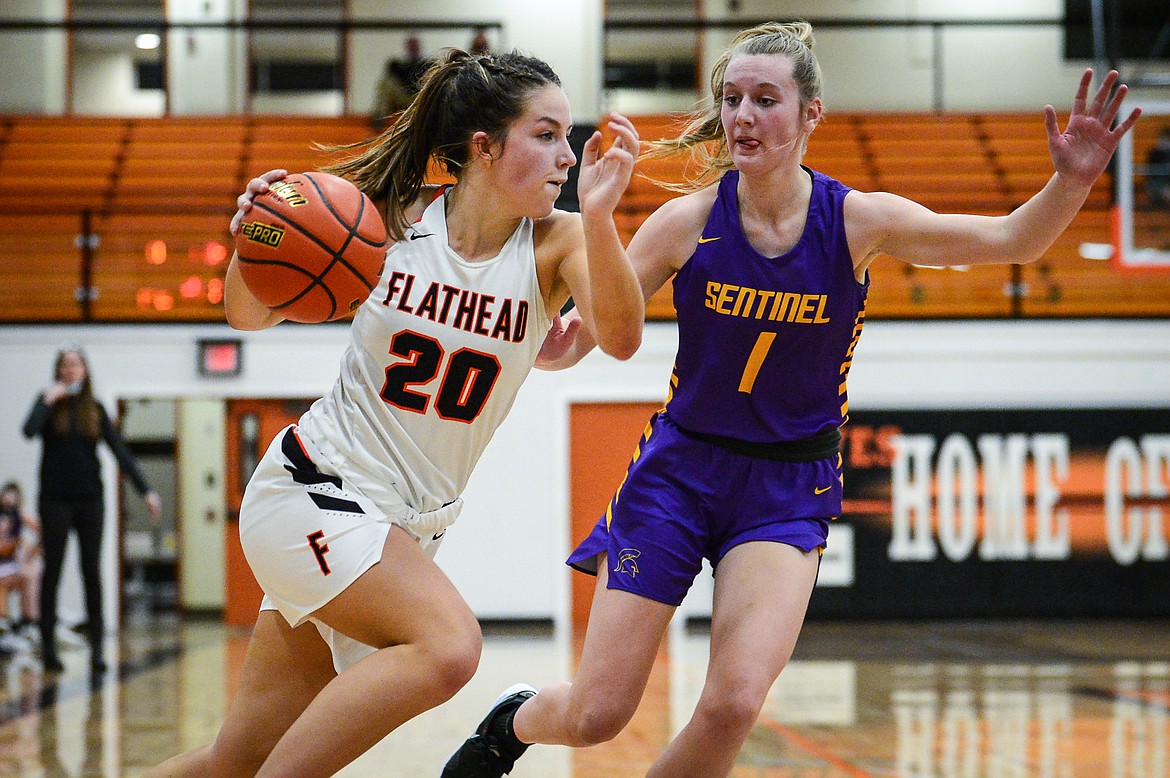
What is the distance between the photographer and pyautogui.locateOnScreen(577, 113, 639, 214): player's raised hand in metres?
2.33

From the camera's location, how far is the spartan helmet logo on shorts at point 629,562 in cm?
275

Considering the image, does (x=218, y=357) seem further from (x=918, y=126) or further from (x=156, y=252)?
(x=918, y=126)

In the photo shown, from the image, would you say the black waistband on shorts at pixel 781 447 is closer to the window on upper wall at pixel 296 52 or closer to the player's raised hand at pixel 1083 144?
the player's raised hand at pixel 1083 144

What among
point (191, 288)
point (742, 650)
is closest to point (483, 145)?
point (742, 650)

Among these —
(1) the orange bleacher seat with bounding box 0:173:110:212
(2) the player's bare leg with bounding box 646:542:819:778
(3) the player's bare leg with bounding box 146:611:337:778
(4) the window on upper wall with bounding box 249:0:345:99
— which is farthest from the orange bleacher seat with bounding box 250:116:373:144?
(2) the player's bare leg with bounding box 646:542:819:778

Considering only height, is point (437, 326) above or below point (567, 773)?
above

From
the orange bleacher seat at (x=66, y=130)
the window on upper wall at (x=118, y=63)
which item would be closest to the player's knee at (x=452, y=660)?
the orange bleacher seat at (x=66, y=130)

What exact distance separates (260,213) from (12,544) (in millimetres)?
6977

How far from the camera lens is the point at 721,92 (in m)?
2.98

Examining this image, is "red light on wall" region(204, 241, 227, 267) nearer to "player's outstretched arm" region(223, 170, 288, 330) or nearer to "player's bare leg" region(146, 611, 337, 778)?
"player's outstretched arm" region(223, 170, 288, 330)

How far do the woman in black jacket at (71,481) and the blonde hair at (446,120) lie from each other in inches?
195

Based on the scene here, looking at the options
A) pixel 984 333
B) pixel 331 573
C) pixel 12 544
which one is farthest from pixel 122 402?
pixel 331 573

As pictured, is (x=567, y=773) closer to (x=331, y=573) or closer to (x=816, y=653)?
(x=331, y=573)

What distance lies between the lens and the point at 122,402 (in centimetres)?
1041
